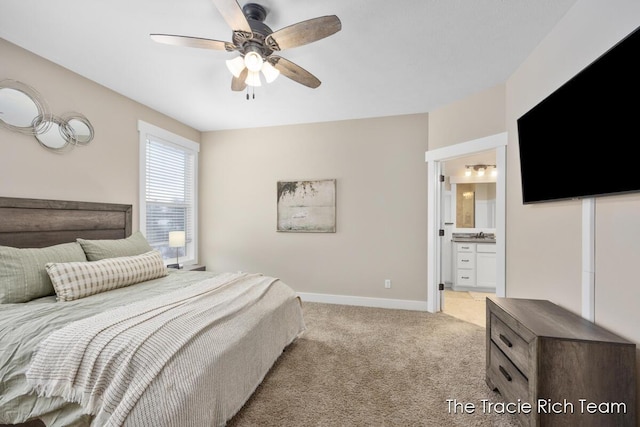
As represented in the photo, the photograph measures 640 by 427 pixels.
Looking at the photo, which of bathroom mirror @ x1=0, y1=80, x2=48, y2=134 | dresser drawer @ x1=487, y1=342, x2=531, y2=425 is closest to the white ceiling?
bathroom mirror @ x1=0, y1=80, x2=48, y2=134

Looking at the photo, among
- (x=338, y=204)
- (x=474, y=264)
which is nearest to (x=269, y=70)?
(x=338, y=204)

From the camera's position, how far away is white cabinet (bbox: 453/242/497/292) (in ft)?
14.8

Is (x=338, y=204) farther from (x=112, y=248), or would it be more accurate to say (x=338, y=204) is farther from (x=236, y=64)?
(x=112, y=248)

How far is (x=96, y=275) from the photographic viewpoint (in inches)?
79.9

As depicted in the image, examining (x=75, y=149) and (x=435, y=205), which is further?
(x=435, y=205)

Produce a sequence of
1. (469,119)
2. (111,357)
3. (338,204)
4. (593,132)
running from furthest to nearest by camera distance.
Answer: (338,204) < (469,119) < (593,132) < (111,357)

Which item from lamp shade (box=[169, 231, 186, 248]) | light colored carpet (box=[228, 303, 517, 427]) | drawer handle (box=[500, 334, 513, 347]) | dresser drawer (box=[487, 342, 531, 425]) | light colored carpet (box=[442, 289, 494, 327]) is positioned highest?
lamp shade (box=[169, 231, 186, 248])

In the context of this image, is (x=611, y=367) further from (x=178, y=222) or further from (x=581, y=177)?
(x=178, y=222)

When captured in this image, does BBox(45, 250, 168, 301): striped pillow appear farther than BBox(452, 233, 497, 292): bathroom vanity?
No

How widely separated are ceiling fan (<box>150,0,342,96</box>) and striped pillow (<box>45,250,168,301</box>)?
1703mm

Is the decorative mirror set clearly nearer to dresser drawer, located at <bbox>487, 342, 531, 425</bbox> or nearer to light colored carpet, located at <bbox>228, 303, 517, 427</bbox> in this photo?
light colored carpet, located at <bbox>228, 303, 517, 427</bbox>

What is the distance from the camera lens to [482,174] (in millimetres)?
5152

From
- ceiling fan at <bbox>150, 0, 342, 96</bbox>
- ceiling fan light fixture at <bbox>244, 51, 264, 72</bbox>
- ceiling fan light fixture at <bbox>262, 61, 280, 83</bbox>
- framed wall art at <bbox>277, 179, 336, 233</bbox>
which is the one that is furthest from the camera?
framed wall art at <bbox>277, 179, 336, 233</bbox>

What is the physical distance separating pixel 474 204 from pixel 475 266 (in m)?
1.31
